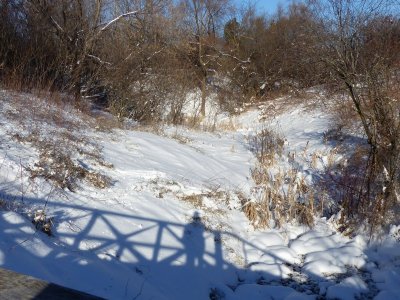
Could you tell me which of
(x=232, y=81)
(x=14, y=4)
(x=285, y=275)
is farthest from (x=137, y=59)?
(x=285, y=275)

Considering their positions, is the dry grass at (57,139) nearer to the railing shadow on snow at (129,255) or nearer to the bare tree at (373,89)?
the railing shadow on snow at (129,255)

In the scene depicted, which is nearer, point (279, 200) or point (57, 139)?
point (279, 200)

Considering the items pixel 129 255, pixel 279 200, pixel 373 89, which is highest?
pixel 373 89

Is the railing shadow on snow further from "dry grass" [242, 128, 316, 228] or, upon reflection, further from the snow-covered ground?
"dry grass" [242, 128, 316, 228]

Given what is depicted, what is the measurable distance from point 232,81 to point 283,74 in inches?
80.1

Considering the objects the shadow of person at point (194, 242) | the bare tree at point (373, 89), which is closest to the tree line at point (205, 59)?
the bare tree at point (373, 89)

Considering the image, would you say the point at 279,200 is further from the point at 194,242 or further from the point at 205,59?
the point at 205,59

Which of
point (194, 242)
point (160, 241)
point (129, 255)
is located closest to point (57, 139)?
point (160, 241)

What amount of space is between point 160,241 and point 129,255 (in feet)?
1.65

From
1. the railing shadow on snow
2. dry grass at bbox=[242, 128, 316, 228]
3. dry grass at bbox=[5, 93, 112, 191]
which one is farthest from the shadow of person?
dry grass at bbox=[5, 93, 112, 191]

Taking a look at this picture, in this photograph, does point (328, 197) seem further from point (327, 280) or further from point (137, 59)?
point (137, 59)

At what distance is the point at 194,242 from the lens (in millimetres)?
4695

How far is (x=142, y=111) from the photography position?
11438 millimetres

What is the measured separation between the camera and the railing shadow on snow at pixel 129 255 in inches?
125
